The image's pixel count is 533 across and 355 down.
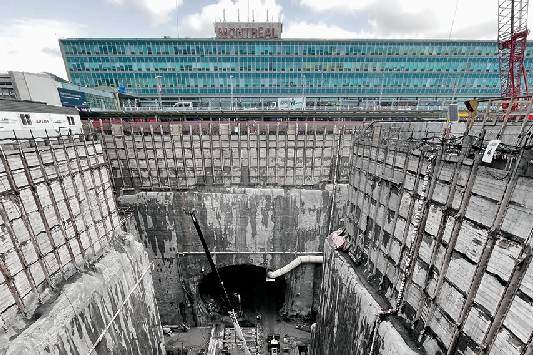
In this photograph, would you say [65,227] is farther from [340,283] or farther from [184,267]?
[340,283]

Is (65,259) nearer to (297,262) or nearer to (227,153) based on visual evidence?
(227,153)

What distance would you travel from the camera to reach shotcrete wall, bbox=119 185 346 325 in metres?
15.3

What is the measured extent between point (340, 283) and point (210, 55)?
6379 cm

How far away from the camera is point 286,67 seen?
64125 mm

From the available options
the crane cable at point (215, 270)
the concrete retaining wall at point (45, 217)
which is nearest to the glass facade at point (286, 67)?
the crane cable at point (215, 270)

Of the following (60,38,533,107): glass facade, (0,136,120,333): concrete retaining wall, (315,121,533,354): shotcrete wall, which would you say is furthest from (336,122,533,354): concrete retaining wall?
(60,38,533,107): glass facade

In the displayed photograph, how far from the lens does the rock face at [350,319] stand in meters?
7.20

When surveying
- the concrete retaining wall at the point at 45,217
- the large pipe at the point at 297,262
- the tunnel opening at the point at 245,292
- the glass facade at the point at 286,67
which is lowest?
the tunnel opening at the point at 245,292

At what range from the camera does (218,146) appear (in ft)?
51.1

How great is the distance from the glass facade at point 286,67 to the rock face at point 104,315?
56.8 meters

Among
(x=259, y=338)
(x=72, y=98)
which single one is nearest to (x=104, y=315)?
(x=259, y=338)

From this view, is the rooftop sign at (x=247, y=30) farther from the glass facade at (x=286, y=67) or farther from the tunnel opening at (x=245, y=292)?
the tunnel opening at (x=245, y=292)

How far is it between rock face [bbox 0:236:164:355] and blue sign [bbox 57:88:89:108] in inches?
1319

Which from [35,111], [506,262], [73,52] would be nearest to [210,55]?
[73,52]
